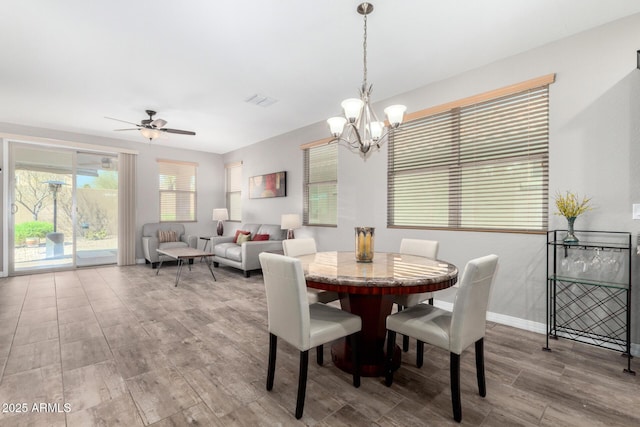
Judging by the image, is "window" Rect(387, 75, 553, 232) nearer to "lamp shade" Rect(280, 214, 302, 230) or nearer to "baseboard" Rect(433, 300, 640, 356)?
"baseboard" Rect(433, 300, 640, 356)

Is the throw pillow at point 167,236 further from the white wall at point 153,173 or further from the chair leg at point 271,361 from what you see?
the chair leg at point 271,361

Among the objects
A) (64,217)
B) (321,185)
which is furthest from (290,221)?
(64,217)

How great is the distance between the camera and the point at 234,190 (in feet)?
24.6

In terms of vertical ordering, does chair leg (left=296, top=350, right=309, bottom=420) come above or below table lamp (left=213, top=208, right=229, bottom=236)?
below

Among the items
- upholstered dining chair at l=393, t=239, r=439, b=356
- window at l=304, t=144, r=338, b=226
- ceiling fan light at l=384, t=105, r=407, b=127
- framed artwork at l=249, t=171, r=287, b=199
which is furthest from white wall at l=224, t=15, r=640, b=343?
framed artwork at l=249, t=171, r=287, b=199

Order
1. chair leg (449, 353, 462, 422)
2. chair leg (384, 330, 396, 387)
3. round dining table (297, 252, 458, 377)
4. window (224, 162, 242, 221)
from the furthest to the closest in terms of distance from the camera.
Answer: window (224, 162, 242, 221) → chair leg (384, 330, 396, 387) → round dining table (297, 252, 458, 377) → chair leg (449, 353, 462, 422)

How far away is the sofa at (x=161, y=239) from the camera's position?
5.99 meters

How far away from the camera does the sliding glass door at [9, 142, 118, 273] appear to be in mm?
5352

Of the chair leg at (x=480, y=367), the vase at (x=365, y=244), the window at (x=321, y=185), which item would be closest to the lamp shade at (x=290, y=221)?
the window at (x=321, y=185)

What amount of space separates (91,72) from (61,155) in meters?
3.43

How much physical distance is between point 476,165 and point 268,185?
3.99m

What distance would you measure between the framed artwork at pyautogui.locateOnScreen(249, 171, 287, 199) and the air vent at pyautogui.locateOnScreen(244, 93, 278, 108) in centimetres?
170

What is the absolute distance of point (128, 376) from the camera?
207 cm

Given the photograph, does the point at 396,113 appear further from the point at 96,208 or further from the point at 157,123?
the point at 96,208
